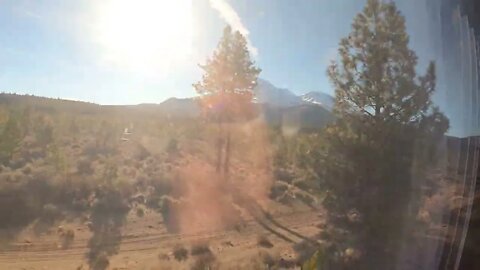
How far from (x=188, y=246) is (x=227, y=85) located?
7.01 ft

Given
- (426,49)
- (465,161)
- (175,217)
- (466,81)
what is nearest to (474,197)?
(465,161)

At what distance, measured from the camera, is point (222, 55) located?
5.25 metres

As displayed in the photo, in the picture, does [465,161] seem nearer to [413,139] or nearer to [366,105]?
[413,139]

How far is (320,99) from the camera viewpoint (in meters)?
5.07

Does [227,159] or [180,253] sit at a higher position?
[227,159]

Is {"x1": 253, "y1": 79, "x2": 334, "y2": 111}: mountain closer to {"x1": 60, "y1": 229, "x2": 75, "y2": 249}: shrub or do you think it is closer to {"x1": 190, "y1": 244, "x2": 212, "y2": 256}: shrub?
{"x1": 190, "y1": 244, "x2": 212, "y2": 256}: shrub

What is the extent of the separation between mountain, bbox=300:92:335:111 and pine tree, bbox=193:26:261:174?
59 centimetres

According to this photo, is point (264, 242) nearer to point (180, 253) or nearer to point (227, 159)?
point (180, 253)

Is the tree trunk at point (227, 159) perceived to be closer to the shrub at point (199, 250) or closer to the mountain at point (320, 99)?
the shrub at point (199, 250)

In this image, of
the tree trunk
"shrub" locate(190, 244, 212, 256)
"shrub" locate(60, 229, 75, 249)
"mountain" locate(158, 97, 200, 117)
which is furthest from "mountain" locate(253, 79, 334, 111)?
"shrub" locate(60, 229, 75, 249)

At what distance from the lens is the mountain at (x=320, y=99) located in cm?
480

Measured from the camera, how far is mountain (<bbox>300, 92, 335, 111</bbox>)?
4805mm

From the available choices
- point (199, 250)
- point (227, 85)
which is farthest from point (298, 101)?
point (199, 250)

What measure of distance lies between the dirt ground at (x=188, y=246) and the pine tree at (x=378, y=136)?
1.61 ft
